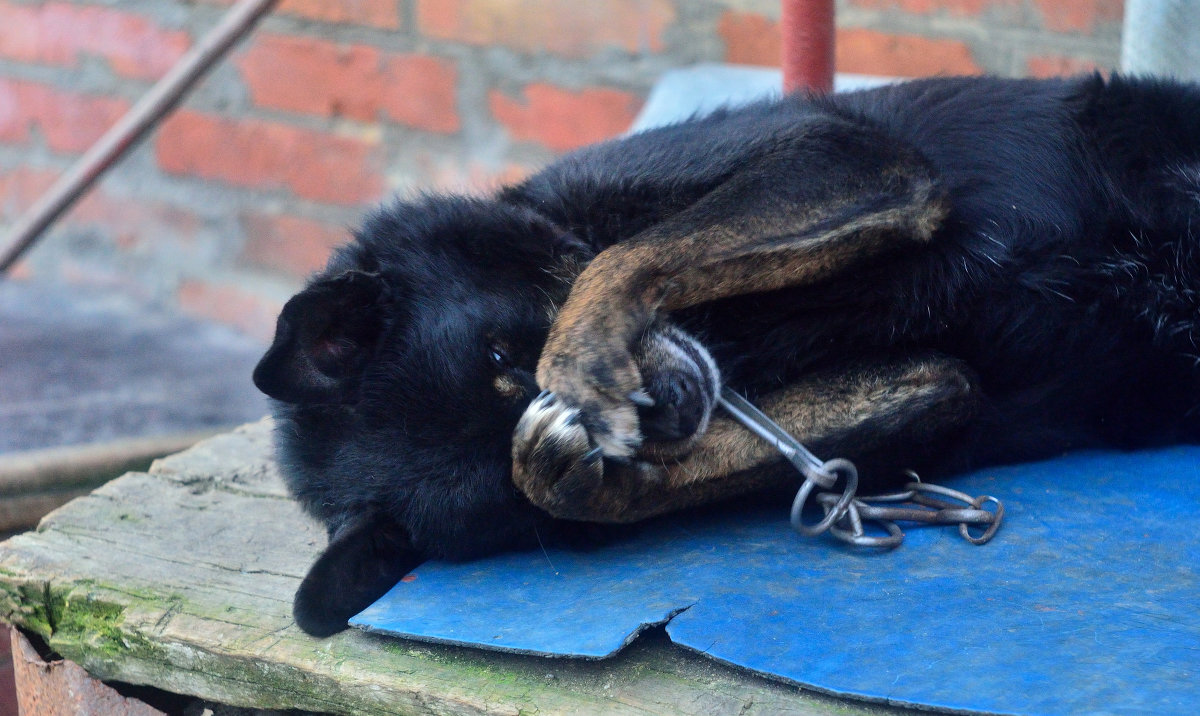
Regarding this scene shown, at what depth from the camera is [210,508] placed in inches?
90.2

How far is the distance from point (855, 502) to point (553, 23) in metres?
2.63

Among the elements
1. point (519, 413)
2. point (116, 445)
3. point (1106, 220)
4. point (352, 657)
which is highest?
point (1106, 220)

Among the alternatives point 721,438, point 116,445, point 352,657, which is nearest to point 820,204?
point 721,438

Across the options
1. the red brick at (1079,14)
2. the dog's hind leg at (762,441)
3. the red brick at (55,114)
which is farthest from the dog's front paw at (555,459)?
the red brick at (55,114)

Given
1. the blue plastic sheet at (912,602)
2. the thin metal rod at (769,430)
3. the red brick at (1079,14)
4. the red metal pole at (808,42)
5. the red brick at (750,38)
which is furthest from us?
the red brick at (750,38)

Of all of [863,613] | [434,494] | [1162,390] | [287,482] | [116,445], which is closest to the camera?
[863,613]

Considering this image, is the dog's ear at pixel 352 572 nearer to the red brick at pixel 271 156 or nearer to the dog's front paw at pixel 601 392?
the dog's front paw at pixel 601 392

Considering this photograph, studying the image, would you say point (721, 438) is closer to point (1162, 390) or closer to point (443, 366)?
point (443, 366)

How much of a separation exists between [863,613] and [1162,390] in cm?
104

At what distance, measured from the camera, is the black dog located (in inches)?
72.2

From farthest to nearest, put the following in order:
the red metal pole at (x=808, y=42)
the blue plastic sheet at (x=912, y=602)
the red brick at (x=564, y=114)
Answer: the red brick at (x=564, y=114) < the red metal pole at (x=808, y=42) < the blue plastic sheet at (x=912, y=602)

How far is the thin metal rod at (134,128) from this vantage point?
3418 millimetres

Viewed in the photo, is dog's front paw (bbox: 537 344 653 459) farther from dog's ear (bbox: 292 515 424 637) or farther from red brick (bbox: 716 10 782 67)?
red brick (bbox: 716 10 782 67)

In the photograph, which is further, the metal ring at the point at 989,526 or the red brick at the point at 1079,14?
the red brick at the point at 1079,14
